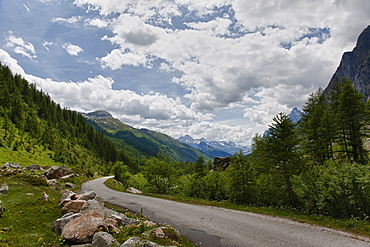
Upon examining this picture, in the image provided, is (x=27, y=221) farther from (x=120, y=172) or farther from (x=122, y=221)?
(x=120, y=172)

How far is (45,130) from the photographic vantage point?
91.8 metres

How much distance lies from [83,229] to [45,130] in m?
104

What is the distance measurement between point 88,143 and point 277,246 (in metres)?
144

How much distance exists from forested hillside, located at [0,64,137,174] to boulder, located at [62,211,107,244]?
61.7 meters

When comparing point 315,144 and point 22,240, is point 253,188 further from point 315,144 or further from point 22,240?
point 315,144

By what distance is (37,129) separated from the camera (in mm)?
88250

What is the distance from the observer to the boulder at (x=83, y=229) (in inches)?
360

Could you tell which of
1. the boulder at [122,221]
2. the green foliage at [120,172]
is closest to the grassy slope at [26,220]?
the boulder at [122,221]

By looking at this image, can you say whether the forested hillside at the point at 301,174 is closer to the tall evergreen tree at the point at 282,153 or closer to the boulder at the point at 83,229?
the tall evergreen tree at the point at 282,153

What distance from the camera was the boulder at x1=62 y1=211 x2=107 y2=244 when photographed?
913 centimetres

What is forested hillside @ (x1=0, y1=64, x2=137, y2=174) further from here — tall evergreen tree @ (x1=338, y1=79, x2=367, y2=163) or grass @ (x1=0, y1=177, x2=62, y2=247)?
tall evergreen tree @ (x1=338, y1=79, x2=367, y2=163)

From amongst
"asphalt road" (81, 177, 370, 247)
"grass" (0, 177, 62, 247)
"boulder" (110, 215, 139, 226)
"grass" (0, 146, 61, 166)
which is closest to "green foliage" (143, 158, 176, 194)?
"grass" (0, 177, 62, 247)

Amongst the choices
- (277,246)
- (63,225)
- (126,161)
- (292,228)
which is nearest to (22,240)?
(63,225)

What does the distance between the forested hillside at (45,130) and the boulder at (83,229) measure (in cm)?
6170
